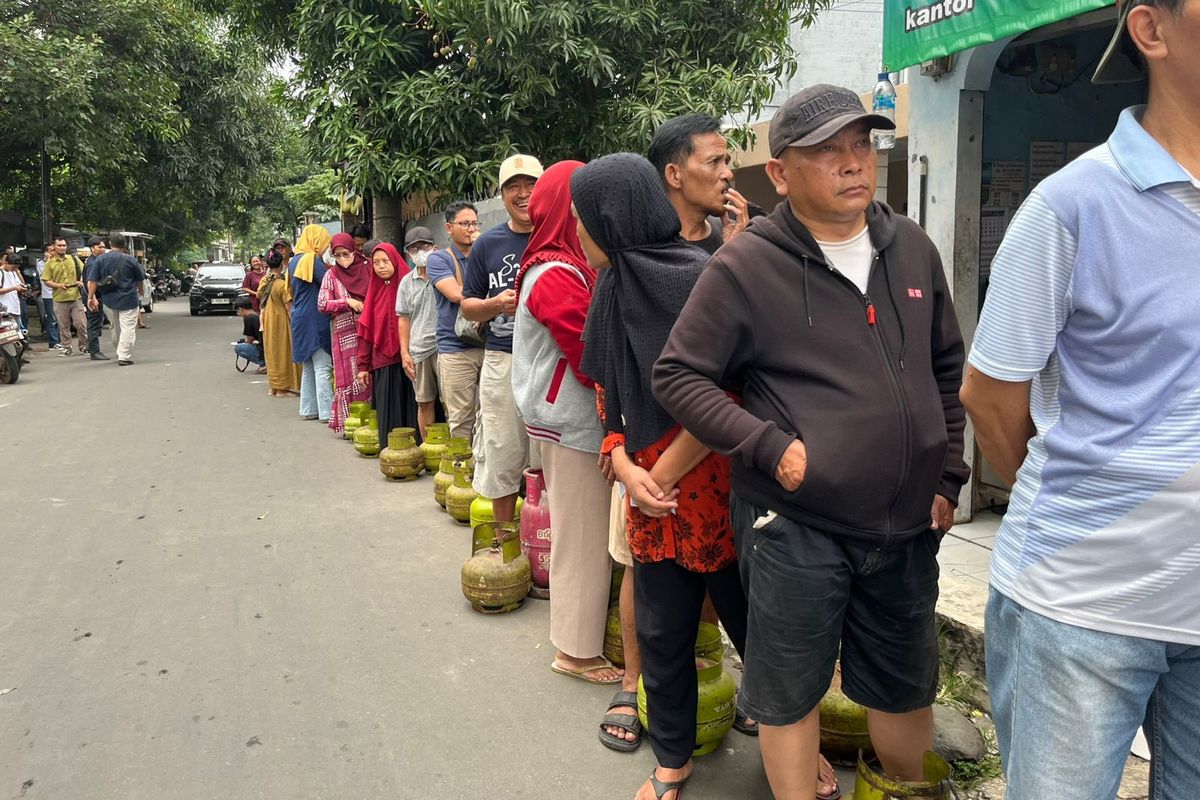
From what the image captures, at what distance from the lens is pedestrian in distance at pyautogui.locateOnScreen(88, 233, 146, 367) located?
1428 centimetres

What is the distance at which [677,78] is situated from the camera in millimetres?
7762

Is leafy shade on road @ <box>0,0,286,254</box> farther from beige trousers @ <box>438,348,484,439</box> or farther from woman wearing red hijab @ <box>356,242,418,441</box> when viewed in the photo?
beige trousers @ <box>438,348,484,439</box>

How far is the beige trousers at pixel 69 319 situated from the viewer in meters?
16.3

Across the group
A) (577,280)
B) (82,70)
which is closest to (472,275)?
(577,280)

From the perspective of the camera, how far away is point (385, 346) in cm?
741

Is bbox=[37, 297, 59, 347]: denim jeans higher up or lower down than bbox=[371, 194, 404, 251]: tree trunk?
lower down

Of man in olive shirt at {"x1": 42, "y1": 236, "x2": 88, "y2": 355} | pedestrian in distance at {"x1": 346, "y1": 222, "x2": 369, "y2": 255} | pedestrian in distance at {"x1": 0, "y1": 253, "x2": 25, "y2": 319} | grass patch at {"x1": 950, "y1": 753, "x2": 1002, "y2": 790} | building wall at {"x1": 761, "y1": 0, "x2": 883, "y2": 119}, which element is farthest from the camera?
man in olive shirt at {"x1": 42, "y1": 236, "x2": 88, "y2": 355}

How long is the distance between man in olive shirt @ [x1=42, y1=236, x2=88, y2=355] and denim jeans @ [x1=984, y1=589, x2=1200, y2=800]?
56.9 feet

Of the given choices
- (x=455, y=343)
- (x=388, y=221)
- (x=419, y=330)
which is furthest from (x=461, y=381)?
(x=388, y=221)

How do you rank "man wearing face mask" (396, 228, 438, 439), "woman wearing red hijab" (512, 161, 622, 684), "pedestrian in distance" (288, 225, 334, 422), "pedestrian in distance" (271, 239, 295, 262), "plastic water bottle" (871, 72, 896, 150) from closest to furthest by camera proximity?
"woman wearing red hijab" (512, 161, 622, 684) < "plastic water bottle" (871, 72, 896, 150) < "man wearing face mask" (396, 228, 438, 439) < "pedestrian in distance" (288, 225, 334, 422) < "pedestrian in distance" (271, 239, 295, 262)

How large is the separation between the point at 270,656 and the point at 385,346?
382 cm

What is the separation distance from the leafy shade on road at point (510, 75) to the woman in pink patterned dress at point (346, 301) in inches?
29.5

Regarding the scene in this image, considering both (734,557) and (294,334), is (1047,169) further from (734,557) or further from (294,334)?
(294,334)

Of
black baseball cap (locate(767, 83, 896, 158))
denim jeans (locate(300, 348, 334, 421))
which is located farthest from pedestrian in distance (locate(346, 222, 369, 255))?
black baseball cap (locate(767, 83, 896, 158))
